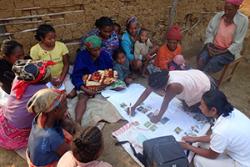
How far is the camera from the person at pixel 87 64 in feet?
12.5

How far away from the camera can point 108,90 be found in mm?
4125

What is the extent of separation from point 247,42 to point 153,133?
310 cm

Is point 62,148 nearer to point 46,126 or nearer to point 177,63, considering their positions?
point 46,126

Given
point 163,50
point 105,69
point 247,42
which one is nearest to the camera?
point 105,69

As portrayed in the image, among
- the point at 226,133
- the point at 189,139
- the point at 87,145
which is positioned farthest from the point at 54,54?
the point at 226,133

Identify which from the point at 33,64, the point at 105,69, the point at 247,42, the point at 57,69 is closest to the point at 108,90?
the point at 105,69

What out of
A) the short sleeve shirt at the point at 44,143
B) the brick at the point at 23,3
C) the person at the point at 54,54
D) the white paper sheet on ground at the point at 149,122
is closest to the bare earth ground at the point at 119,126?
the white paper sheet on ground at the point at 149,122

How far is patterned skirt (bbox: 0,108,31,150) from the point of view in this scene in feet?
10.4

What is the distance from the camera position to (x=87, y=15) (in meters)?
4.35

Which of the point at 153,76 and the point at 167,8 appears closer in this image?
the point at 153,76

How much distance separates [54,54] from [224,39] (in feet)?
7.96

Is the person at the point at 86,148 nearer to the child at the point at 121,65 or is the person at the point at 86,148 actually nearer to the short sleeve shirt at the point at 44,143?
the short sleeve shirt at the point at 44,143

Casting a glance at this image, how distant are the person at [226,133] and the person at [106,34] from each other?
183 centimetres

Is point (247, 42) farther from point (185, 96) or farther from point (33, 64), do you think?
point (33, 64)
